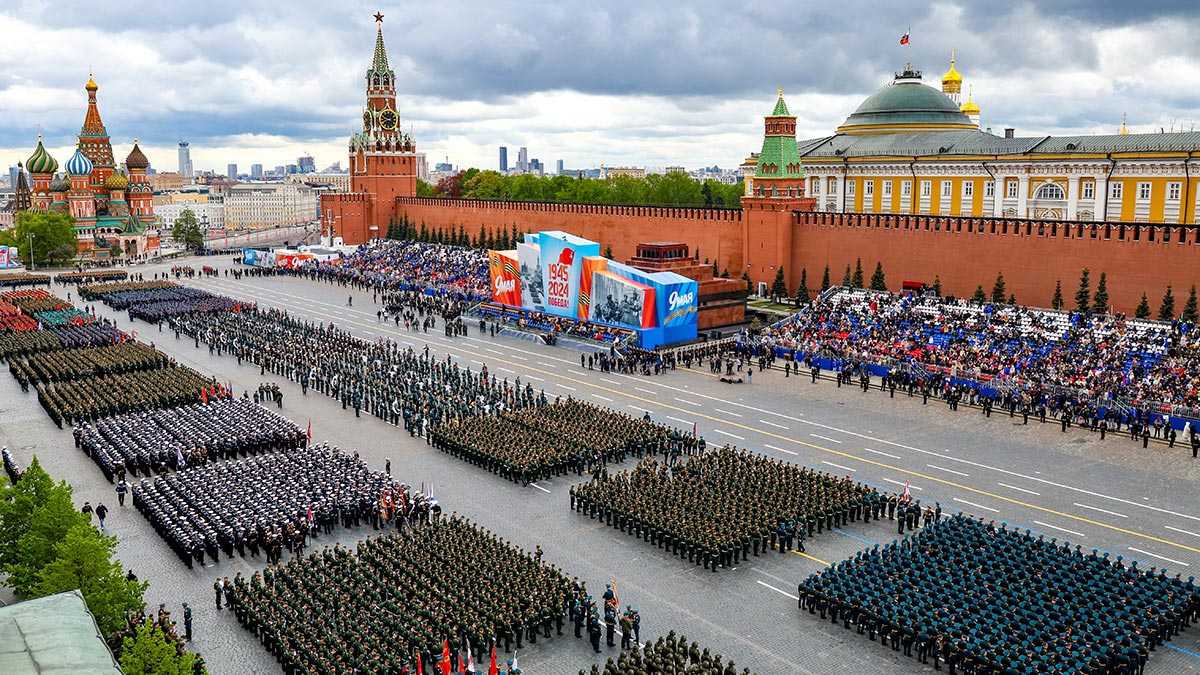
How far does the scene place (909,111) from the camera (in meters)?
54.9

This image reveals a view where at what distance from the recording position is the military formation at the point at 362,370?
27.5 meters

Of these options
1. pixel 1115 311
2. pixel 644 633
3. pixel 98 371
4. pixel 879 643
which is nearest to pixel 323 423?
pixel 98 371

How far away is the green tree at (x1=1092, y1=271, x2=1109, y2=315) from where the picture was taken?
112 feet

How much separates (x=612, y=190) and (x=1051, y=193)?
4183 cm

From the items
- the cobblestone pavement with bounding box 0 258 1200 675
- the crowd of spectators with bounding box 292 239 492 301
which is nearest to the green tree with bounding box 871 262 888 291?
the cobblestone pavement with bounding box 0 258 1200 675

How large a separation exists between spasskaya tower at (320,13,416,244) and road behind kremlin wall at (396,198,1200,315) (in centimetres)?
2263

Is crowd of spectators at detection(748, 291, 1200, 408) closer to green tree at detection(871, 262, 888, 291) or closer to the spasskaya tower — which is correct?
green tree at detection(871, 262, 888, 291)

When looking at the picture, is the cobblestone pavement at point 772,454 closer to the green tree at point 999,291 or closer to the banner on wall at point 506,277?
the banner on wall at point 506,277

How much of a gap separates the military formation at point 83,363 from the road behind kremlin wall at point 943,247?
26404mm

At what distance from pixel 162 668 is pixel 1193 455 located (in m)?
23.8

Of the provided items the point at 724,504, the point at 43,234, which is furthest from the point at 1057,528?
the point at 43,234

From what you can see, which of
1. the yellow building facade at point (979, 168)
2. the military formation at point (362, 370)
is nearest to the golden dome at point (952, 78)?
the yellow building facade at point (979, 168)

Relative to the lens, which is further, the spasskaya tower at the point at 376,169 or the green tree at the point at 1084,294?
the spasskaya tower at the point at 376,169

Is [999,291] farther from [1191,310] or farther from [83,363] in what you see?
[83,363]
